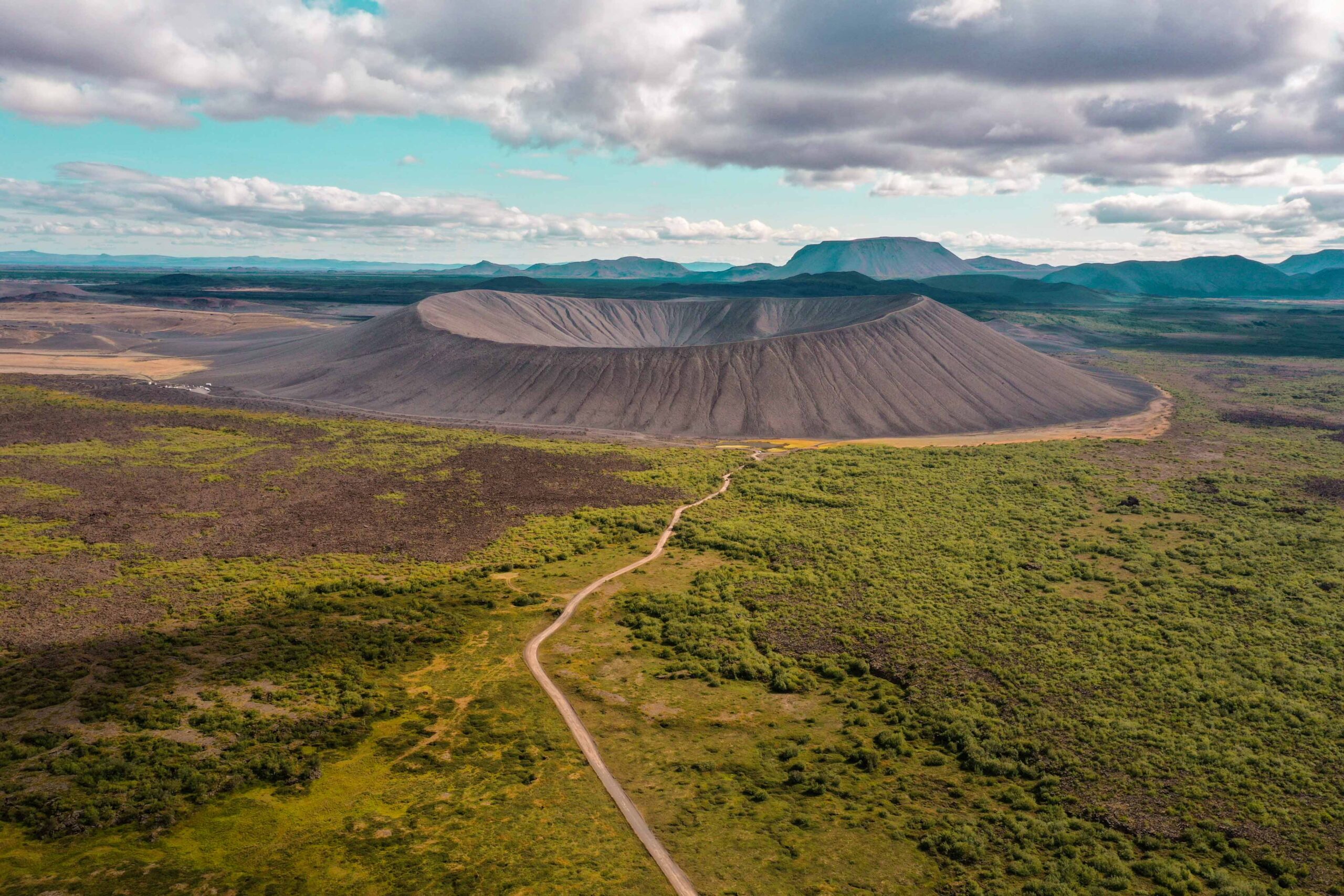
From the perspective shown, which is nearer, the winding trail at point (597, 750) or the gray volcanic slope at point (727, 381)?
the winding trail at point (597, 750)

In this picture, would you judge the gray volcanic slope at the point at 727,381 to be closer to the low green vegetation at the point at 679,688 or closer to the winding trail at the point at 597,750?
the low green vegetation at the point at 679,688

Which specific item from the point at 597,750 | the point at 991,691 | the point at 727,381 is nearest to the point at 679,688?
the point at 597,750

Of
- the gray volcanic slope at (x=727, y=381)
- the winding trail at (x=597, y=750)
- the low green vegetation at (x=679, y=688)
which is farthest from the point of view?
the gray volcanic slope at (x=727, y=381)

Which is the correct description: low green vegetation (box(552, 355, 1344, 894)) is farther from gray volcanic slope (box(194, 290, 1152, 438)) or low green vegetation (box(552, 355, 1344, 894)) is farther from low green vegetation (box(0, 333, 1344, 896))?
gray volcanic slope (box(194, 290, 1152, 438))

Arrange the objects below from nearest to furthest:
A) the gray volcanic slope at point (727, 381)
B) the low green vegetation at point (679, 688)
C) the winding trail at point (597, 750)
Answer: the winding trail at point (597, 750) → the low green vegetation at point (679, 688) → the gray volcanic slope at point (727, 381)

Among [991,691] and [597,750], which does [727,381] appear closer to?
[991,691]

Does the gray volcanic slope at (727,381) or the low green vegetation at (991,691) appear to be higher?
the gray volcanic slope at (727,381)

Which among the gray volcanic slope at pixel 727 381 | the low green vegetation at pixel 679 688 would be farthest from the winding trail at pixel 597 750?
the gray volcanic slope at pixel 727 381
